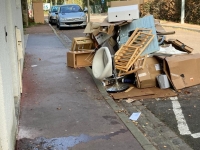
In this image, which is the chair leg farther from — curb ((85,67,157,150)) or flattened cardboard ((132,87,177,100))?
flattened cardboard ((132,87,177,100))

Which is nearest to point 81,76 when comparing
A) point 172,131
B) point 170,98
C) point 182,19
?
point 170,98

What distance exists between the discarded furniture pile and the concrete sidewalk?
0.58 meters

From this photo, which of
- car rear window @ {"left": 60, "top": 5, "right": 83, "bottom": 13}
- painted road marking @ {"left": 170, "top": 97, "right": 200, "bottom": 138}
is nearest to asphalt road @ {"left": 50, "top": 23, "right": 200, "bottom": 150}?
painted road marking @ {"left": 170, "top": 97, "right": 200, "bottom": 138}

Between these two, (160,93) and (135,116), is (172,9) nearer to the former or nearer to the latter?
(160,93)

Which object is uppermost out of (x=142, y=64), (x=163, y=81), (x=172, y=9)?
(x=172, y=9)

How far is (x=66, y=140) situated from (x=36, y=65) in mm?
5767

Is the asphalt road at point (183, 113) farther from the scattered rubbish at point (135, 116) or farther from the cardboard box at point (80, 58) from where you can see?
the cardboard box at point (80, 58)

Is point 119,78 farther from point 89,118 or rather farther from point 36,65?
point 36,65

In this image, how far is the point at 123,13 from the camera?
826cm

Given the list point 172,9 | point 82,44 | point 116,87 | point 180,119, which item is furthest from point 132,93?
point 172,9

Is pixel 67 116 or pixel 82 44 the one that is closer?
pixel 67 116

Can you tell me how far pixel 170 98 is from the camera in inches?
254

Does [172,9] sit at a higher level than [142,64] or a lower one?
higher

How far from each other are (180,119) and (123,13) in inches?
150
